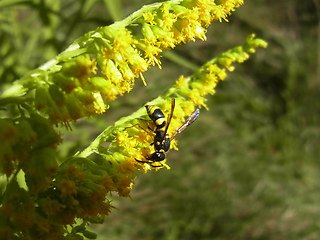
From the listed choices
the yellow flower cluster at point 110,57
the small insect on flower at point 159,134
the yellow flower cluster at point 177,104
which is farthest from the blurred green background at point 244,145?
the yellow flower cluster at point 110,57

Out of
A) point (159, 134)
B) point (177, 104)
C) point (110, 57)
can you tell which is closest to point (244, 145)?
point (159, 134)

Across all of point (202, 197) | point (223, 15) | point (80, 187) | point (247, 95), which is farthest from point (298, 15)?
point (80, 187)

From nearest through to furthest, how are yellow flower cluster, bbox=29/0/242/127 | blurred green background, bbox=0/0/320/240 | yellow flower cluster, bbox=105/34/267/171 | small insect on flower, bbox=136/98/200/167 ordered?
yellow flower cluster, bbox=29/0/242/127
yellow flower cluster, bbox=105/34/267/171
small insect on flower, bbox=136/98/200/167
blurred green background, bbox=0/0/320/240

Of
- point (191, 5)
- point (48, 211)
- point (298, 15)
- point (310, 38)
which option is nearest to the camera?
point (48, 211)

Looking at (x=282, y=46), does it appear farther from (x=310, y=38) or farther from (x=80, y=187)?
(x=80, y=187)

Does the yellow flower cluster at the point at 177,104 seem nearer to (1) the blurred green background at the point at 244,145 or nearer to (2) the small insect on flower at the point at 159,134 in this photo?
(2) the small insect on flower at the point at 159,134

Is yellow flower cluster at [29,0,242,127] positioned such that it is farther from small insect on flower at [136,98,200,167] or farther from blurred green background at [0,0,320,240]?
blurred green background at [0,0,320,240]

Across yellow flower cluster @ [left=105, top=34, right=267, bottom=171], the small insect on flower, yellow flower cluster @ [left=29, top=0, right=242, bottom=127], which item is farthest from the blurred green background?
yellow flower cluster @ [left=29, top=0, right=242, bottom=127]

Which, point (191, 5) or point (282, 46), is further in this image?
point (282, 46)
